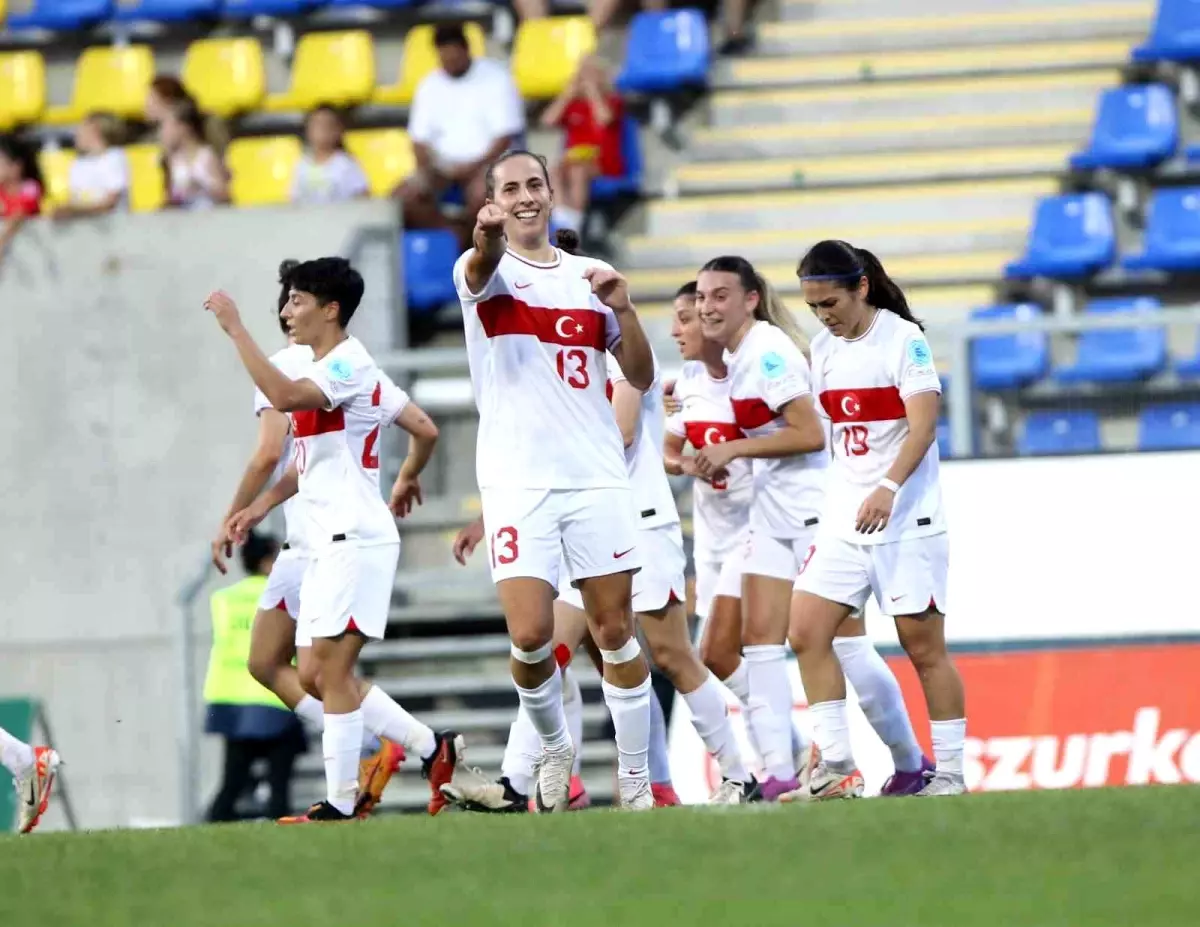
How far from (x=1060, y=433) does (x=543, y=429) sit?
16.0 feet

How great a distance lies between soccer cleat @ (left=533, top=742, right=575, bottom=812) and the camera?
8.89 metres

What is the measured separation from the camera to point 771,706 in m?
10.3

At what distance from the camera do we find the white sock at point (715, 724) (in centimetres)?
982

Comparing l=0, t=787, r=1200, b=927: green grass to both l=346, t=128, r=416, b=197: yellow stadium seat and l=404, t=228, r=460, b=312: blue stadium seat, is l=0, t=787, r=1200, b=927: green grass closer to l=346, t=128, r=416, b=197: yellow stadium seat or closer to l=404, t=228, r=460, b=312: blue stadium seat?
l=404, t=228, r=460, b=312: blue stadium seat

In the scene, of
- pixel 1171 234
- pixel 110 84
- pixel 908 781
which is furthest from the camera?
pixel 110 84

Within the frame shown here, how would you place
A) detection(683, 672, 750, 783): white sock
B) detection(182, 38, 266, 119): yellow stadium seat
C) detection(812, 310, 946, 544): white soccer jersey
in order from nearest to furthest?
detection(812, 310, 946, 544): white soccer jersey
detection(683, 672, 750, 783): white sock
detection(182, 38, 266, 119): yellow stadium seat

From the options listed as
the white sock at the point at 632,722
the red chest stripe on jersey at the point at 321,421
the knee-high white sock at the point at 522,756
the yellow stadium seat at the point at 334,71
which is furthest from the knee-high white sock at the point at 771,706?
the yellow stadium seat at the point at 334,71

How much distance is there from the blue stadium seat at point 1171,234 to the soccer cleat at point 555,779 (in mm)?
7664

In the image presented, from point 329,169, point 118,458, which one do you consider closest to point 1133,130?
point 329,169

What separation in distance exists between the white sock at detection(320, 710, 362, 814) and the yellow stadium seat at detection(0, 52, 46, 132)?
10941 millimetres

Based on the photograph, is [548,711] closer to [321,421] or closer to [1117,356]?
[321,421]

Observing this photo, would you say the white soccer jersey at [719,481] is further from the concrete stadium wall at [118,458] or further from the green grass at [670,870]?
the concrete stadium wall at [118,458]

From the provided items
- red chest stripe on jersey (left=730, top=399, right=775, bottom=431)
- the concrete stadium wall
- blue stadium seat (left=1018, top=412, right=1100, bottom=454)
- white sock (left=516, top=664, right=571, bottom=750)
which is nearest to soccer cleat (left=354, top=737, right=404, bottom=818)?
white sock (left=516, top=664, right=571, bottom=750)

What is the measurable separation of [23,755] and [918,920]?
543cm
